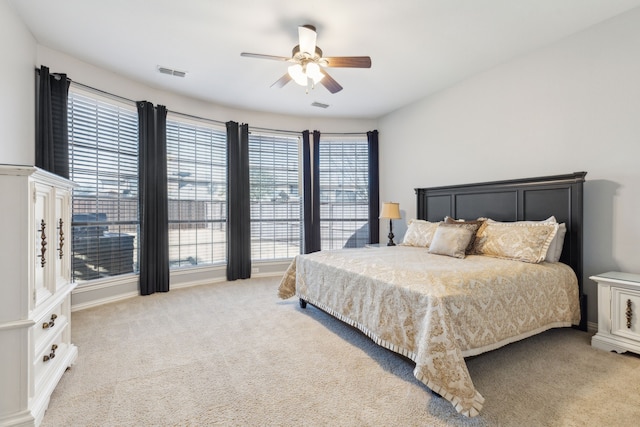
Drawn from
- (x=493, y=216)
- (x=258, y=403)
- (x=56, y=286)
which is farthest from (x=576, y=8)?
(x=56, y=286)

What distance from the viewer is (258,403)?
184cm

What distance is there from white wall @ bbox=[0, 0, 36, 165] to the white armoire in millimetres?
1435

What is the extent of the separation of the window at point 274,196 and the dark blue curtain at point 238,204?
0.66 ft

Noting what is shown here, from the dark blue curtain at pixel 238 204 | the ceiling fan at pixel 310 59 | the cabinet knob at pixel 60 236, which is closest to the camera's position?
the cabinet knob at pixel 60 236

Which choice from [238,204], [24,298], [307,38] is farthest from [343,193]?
[24,298]

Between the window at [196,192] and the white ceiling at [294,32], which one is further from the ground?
the white ceiling at [294,32]

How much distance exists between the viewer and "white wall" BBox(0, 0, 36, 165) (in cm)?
257

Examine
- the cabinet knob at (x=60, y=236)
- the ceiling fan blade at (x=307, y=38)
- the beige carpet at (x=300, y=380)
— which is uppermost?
the ceiling fan blade at (x=307, y=38)

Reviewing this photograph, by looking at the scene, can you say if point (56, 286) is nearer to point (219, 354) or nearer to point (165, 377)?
point (165, 377)

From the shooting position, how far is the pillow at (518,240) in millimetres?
2828

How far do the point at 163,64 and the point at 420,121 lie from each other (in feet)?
12.3

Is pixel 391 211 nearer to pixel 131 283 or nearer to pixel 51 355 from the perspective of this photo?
pixel 131 283

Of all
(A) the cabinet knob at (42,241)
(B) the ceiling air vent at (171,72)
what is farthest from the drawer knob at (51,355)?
(B) the ceiling air vent at (171,72)

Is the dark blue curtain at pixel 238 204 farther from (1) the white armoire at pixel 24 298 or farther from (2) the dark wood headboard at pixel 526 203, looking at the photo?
(1) the white armoire at pixel 24 298
